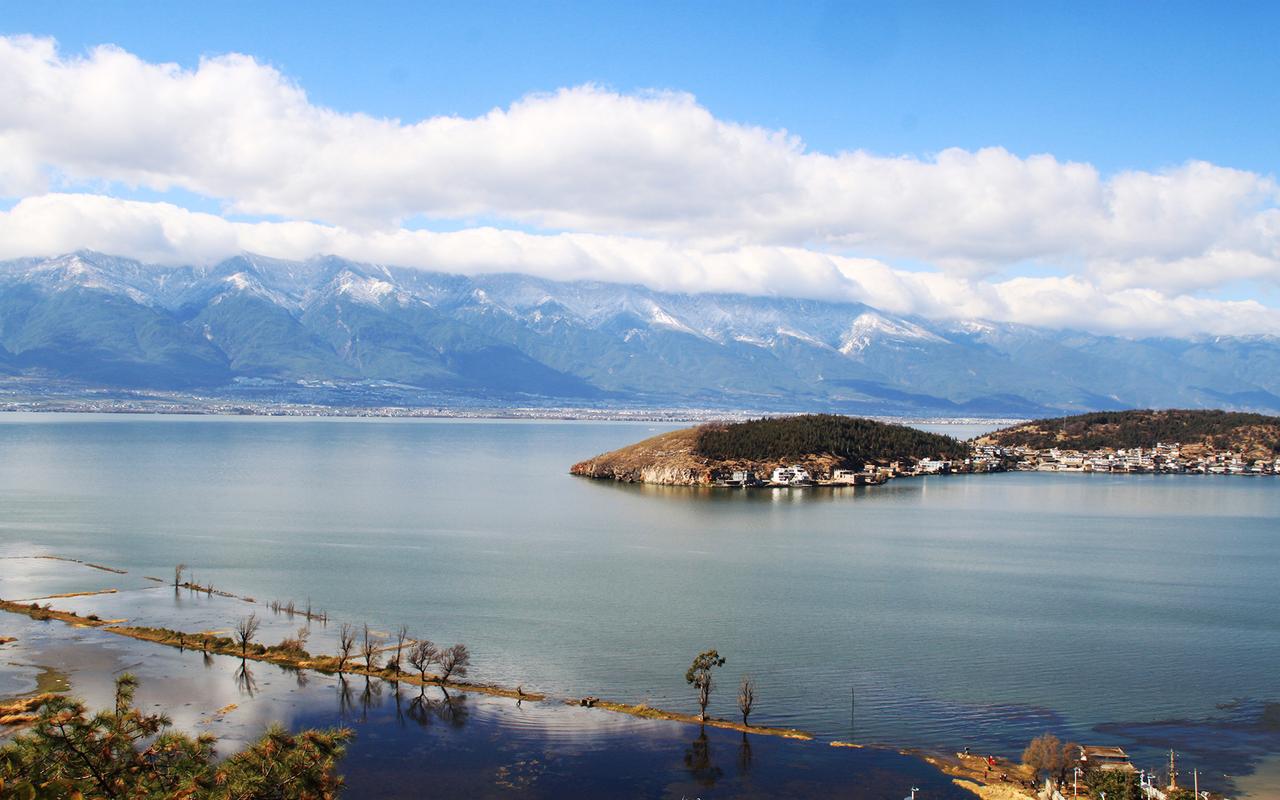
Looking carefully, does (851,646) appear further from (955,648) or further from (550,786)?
(550,786)

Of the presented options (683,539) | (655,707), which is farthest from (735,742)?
(683,539)

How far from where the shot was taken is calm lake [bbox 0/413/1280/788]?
38531mm

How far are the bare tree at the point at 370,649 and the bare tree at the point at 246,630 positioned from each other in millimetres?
4566

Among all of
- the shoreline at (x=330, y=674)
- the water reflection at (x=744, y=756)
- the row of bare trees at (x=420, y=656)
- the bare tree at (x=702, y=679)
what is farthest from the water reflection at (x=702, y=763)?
the row of bare trees at (x=420, y=656)

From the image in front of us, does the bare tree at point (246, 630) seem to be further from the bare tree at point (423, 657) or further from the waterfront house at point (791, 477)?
the waterfront house at point (791, 477)

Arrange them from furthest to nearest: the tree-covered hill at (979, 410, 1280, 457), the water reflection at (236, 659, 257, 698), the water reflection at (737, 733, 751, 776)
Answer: the tree-covered hill at (979, 410, 1280, 457)
the water reflection at (236, 659, 257, 698)
the water reflection at (737, 733, 751, 776)

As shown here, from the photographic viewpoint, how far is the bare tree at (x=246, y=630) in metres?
43.5

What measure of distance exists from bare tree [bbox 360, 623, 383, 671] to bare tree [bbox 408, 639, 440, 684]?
149 cm

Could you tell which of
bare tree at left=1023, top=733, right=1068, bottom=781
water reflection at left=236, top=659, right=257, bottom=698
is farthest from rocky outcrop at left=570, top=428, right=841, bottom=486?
bare tree at left=1023, top=733, right=1068, bottom=781

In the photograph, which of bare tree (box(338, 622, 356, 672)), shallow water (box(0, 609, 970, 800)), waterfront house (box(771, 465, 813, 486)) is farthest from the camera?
waterfront house (box(771, 465, 813, 486))

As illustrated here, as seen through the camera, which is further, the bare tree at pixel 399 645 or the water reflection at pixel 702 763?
the bare tree at pixel 399 645

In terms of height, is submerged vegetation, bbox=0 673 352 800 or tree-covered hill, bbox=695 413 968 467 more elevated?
tree-covered hill, bbox=695 413 968 467

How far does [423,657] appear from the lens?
40.7 metres

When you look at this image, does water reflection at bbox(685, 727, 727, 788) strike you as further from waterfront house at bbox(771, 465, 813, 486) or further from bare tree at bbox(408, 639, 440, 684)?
waterfront house at bbox(771, 465, 813, 486)
